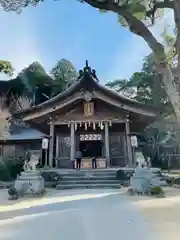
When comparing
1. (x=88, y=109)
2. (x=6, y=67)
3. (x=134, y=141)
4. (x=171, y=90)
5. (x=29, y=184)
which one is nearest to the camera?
(x=171, y=90)

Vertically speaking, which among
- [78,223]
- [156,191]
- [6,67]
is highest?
[6,67]

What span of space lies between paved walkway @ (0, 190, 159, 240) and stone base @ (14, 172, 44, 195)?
232 cm

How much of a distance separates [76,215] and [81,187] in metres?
4.90

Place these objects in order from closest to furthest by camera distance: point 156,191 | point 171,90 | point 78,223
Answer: point 78,223 → point 171,90 → point 156,191

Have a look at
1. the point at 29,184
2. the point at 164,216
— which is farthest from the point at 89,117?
the point at 164,216

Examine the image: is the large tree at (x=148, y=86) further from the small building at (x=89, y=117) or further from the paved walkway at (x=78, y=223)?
the paved walkway at (x=78, y=223)

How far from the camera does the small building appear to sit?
13.5 m

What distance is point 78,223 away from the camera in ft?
13.9

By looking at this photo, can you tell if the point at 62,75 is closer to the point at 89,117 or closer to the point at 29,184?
the point at 89,117

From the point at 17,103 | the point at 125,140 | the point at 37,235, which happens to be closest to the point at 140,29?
the point at 37,235

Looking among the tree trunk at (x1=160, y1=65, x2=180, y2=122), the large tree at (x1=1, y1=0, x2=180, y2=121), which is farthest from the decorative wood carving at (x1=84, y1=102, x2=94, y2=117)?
the tree trunk at (x1=160, y1=65, x2=180, y2=122)

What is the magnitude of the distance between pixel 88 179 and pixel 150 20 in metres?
6.56

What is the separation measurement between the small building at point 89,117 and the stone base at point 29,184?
4886mm

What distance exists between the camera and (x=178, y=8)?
6.41 metres
